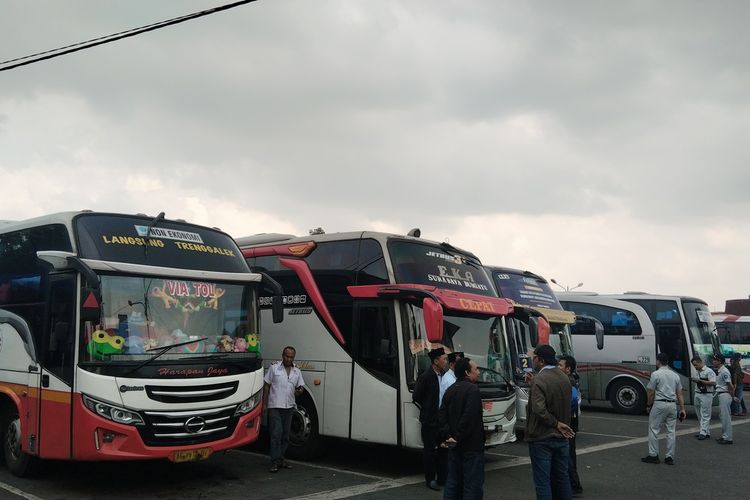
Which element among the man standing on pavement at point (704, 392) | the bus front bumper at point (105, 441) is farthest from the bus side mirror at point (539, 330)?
the bus front bumper at point (105, 441)

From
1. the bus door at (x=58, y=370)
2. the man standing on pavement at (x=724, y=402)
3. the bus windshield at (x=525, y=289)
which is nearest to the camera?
the bus door at (x=58, y=370)

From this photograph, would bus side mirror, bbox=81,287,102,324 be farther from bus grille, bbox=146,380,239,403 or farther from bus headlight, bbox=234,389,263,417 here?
bus headlight, bbox=234,389,263,417

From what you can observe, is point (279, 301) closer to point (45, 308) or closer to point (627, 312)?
point (45, 308)

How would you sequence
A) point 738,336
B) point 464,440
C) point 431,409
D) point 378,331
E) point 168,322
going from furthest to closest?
1. point 738,336
2. point 378,331
3. point 431,409
4. point 168,322
5. point 464,440

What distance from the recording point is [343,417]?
10789 mm

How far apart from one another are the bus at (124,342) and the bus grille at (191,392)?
13 mm

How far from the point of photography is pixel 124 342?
8.19 m

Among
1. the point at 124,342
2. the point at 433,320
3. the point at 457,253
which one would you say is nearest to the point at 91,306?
the point at 124,342

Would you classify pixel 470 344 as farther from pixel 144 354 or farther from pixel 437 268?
pixel 144 354

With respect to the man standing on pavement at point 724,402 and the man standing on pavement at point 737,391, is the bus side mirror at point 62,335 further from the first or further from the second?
the man standing on pavement at point 737,391

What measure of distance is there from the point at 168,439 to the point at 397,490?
9.86 feet

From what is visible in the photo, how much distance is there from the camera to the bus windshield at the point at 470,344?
1014cm

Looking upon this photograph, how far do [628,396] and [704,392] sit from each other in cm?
618

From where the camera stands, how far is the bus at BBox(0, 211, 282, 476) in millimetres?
8031
